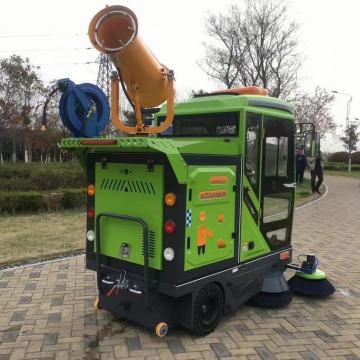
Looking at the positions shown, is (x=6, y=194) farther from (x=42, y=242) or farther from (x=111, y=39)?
(x=111, y=39)

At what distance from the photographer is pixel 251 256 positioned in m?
4.66

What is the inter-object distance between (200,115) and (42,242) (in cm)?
449

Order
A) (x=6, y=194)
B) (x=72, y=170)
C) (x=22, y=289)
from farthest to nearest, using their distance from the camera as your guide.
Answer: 1. (x=72, y=170)
2. (x=6, y=194)
3. (x=22, y=289)

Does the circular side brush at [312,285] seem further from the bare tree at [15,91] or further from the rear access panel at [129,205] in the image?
the bare tree at [15,91]

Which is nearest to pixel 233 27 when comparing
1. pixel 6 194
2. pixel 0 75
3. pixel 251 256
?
pixel 0 75

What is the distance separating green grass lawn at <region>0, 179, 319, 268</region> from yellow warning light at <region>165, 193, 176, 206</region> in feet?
12.1

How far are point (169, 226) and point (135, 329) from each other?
129 centimetres

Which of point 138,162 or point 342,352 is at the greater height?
point 138,162

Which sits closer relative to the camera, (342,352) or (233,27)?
(342,352)

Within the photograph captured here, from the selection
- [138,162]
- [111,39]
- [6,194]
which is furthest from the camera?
[6,194]

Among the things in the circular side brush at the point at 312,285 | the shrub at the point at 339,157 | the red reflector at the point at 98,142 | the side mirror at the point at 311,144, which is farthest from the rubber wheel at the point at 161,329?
the shrub at the point at 339,157

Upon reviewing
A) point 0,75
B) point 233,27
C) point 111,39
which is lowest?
point 111,39

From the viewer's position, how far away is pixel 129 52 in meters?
3.62

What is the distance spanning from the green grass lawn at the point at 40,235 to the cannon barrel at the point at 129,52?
149 inches
